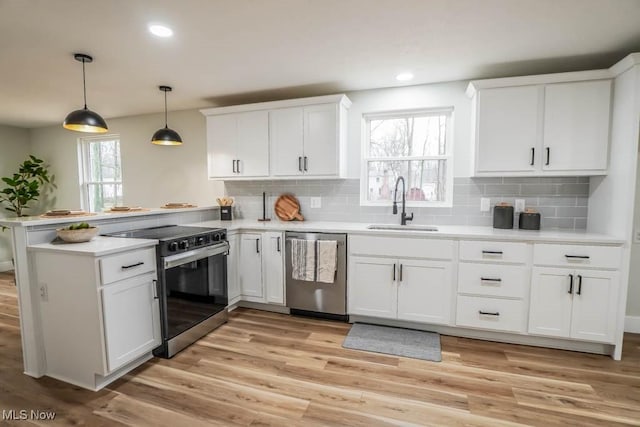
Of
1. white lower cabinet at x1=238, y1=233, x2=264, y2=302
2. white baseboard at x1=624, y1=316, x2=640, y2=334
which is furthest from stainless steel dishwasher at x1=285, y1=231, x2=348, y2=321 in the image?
white baseboard at x1=624, y1=316, x2=640, y2=334

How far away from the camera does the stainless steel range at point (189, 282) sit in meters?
2.32

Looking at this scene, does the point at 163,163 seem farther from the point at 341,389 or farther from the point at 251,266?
the point at 341,389

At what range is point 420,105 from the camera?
322 cm

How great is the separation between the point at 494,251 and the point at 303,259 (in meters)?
1.69

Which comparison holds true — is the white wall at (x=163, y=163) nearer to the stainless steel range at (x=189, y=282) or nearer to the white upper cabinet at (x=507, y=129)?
the stainless steel range at (x=189, y=282)

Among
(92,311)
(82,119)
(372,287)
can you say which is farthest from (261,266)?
(82,119)

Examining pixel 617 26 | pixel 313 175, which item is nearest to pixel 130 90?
pixel 313 175

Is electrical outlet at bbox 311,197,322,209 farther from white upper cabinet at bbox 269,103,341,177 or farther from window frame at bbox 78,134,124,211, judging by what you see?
window frame at bbox 78,134,124,211

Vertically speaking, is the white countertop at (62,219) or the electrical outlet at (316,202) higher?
the electrical outlet at (316,202)

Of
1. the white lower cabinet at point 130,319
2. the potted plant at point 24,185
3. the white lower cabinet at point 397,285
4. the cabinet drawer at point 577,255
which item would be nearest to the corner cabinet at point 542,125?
the cabinet drawer at point 577,255

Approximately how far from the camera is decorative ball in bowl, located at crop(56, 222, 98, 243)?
2.08m

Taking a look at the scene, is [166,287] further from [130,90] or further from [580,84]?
[580,84]

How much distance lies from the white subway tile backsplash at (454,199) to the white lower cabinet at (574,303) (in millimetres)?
691

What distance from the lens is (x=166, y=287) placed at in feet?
7.54
